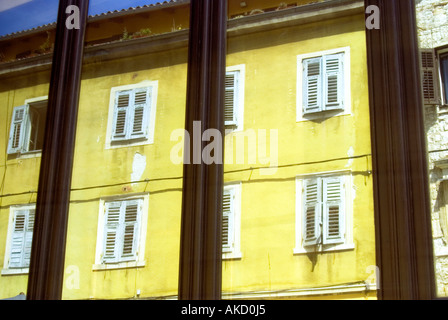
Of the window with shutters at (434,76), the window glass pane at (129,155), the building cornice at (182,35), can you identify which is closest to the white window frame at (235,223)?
the window glass pane at (129,155)

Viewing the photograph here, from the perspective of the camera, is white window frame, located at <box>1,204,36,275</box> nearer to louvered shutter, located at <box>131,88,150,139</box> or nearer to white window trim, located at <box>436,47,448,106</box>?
louvered shutter, located at <box>131,88,150,139</box>

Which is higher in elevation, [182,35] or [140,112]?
[182,35]

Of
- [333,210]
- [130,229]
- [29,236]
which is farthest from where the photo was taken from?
[29,236]

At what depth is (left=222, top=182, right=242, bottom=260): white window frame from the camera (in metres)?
7.22

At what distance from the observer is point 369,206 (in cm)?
697

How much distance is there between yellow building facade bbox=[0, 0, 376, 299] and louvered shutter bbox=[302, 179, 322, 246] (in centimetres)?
1

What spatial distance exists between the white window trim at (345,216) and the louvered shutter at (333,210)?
3 centimetres

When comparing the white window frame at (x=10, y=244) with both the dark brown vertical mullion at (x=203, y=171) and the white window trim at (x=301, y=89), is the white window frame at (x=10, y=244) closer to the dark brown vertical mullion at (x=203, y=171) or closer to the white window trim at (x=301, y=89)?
the dark brown vertical mullion at (x=203, y=171)

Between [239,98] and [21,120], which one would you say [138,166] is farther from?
[21,120]

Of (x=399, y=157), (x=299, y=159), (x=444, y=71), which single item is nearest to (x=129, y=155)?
(x=299, y=159)

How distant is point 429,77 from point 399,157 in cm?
77

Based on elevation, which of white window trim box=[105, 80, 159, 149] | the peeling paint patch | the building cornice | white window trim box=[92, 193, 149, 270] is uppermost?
the building cornice

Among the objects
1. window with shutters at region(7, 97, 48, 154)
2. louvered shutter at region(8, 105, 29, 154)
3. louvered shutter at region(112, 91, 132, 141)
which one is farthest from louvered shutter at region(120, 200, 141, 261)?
louvered shutter at region(8, 105, 29, 154)

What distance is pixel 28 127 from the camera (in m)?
8.49
